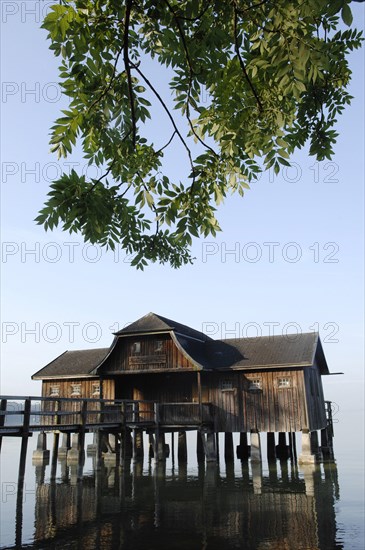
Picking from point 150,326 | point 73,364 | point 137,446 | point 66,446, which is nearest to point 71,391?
point 73,364

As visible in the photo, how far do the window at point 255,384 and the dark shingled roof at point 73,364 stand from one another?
376 inches

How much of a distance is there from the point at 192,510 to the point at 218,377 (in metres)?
12.7

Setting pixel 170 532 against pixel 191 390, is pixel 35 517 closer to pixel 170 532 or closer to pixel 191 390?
pixel 170 532

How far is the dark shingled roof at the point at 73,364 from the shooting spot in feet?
106

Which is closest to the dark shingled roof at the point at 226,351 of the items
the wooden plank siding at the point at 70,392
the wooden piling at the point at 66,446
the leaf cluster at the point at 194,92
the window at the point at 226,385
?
the wooden plank siding at the point at 70,392

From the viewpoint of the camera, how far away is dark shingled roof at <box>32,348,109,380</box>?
1275 inches

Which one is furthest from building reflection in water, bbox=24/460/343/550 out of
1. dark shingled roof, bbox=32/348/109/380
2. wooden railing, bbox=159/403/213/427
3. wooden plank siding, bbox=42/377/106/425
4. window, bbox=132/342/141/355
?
dark shingled roof, bbox=32/348/109/380

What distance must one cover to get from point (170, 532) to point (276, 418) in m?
14.9

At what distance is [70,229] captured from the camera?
628 cm

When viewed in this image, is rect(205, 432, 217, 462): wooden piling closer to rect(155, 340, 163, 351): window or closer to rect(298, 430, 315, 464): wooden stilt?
rect(298, 430, 315, 464): wooden stilt

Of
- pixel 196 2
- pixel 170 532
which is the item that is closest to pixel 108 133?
pixel 196 2

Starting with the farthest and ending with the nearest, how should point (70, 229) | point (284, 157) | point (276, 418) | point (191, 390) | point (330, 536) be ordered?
1. point (191, 390)
2. point (276, 418)
3. point (330, 536)
4. point (70, 229)
5. point (284, 157)

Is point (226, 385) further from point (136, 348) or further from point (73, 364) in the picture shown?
point (73, 364)

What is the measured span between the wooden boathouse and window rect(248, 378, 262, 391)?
53mm
